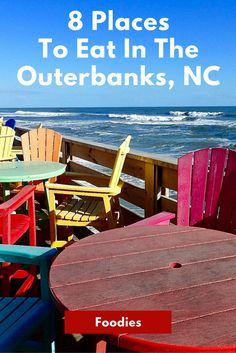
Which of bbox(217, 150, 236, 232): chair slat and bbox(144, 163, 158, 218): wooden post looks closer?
bbox(217, 150, 236, 232): chair slat

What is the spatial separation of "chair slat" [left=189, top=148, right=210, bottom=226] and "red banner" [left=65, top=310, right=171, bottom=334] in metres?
1.44

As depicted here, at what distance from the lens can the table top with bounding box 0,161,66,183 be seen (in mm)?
2850

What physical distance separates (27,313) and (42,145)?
2.89m

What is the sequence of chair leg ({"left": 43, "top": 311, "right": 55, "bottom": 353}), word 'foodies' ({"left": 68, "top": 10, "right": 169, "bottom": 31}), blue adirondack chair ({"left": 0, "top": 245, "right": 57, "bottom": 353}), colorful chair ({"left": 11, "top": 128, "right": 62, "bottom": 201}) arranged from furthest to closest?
word 'foodies' ({"left": 68, "top": 10, "right": 169, "bottom": 31}) → colorful chair ({"left": 11, "top": 128, "right": 62, "bottom": 201}) → chair leg ({"left": 43, "top": 311, "right": 55, "bottom": 353}) → blue adirondack chair ({"left": 0, "top": 245, "right": 57, "bottom": 353})

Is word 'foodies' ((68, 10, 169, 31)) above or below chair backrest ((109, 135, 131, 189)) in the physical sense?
above

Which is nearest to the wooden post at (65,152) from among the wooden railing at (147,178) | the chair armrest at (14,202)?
the wooden railing at (147,178)

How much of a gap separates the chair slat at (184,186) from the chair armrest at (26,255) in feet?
3.60

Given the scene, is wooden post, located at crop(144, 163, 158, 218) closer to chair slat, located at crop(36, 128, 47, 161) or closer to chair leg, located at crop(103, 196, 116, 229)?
chair leg, located at crop(103, 196, 116, 229)

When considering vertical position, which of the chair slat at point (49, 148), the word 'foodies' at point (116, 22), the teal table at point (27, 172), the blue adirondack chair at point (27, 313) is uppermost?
the word 'foodies' at point (116, 22)

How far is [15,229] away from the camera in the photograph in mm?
2408

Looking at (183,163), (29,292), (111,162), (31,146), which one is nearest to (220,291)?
(183,163)

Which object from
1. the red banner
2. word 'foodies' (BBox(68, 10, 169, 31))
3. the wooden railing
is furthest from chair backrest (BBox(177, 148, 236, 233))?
word 'foodies' (BBox(68, 10, 169, 31))

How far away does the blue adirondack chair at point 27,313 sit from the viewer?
51.2 inches

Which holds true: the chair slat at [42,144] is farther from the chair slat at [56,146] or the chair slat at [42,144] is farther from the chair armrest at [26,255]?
the chair armrest at [26,255]
